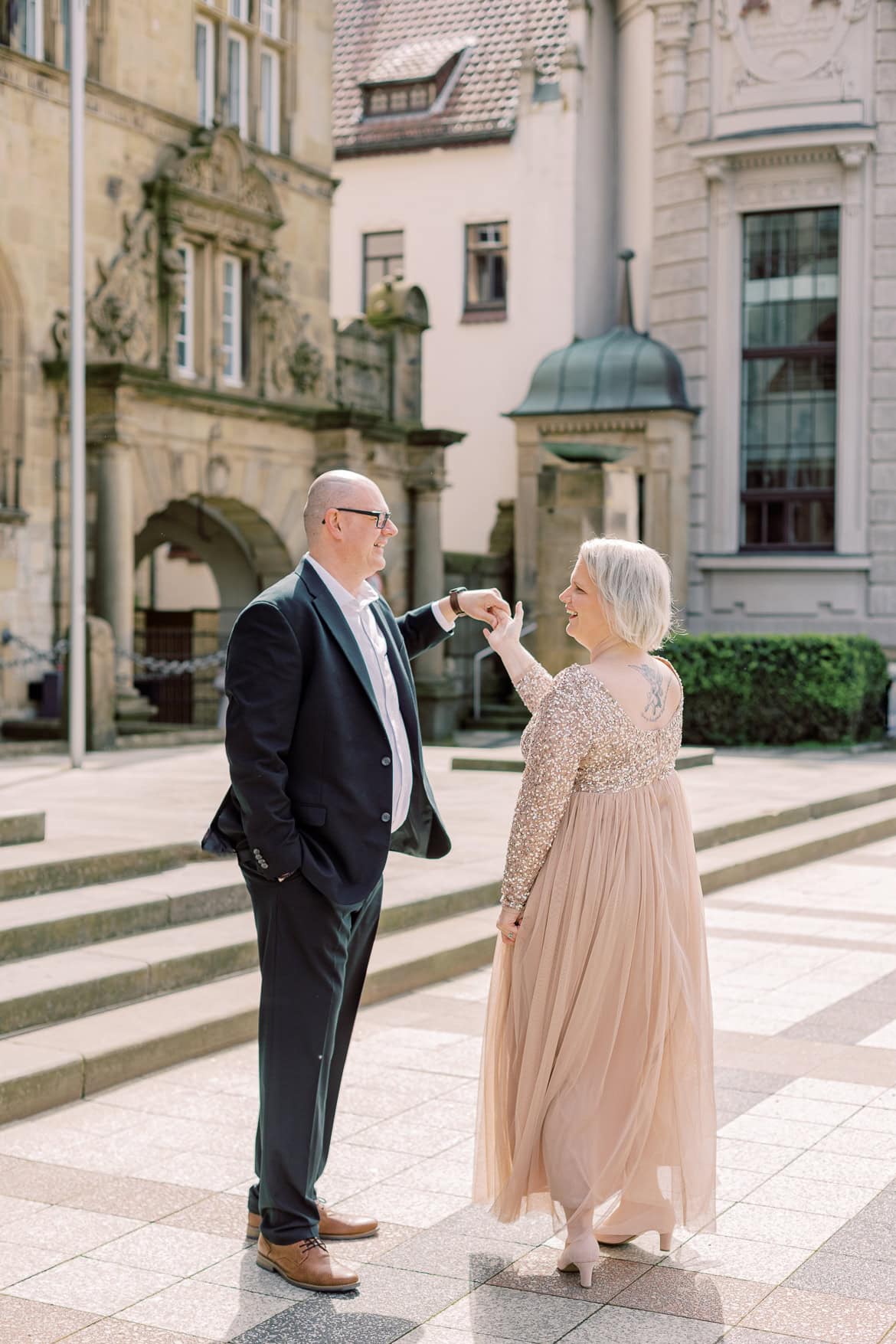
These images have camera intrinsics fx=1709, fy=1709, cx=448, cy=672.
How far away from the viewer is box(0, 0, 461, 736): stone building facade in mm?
17047

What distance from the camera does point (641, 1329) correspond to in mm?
3934

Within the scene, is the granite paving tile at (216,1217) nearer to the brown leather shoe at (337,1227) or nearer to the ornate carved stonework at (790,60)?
the brown leather shoe at (337,1227)

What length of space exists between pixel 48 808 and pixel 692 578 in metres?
A: 15.9

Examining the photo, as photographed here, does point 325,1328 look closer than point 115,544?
Yes

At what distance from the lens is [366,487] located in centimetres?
446

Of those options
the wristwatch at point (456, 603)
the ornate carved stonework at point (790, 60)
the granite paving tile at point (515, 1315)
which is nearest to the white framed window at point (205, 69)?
the ornate carved stonework at point (790, 60)

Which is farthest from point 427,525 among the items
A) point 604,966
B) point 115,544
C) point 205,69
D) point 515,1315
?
point 515,1315

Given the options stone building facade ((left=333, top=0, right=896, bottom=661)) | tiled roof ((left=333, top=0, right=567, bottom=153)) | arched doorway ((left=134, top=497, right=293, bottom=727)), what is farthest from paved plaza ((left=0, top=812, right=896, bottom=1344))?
tiled roof ((left=333, top=0, right=567, bottom=153))

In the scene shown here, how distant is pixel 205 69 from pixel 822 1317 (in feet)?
60.6

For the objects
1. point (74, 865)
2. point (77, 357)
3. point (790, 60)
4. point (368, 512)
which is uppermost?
point (790, 60)

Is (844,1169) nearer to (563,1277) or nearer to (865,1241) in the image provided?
(865,1241)

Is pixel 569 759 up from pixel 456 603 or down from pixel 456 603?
down

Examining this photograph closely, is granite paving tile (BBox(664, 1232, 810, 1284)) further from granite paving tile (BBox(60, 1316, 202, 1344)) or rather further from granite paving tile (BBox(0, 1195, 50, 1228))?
granite paving tile (BBox(0, 1195, 50, 1228))

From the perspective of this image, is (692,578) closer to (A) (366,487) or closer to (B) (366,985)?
(B) (366,985)
